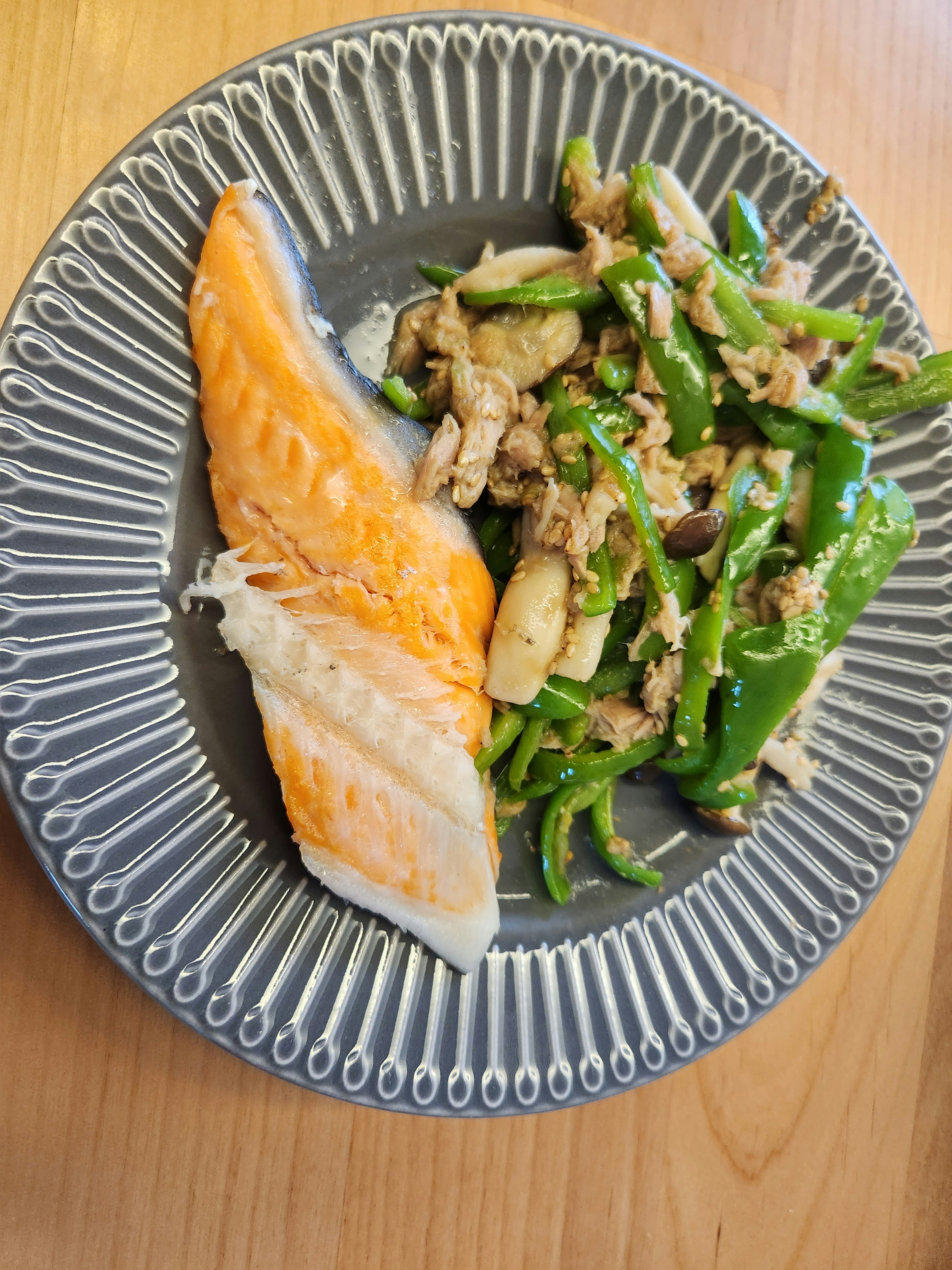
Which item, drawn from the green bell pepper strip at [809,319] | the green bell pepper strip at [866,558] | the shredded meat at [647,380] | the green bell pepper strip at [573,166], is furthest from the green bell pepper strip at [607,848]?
the green bell pepper strip at [573,166]

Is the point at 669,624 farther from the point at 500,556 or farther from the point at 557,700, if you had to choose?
the point at 500,556

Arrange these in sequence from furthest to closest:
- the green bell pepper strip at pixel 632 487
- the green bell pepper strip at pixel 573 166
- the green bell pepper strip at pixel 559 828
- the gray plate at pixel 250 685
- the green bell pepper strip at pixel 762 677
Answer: the green bell pepper strip at pixel 559 828 < the green bell pepper strip at pixel 573 166 < the green bell pepper strip at pixel 762 677 < the green bell pepper strip at pixel 632 487 < the gray plate at pixel 250 685

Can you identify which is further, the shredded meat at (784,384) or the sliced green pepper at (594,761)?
the sliced green pepper at (594,761)

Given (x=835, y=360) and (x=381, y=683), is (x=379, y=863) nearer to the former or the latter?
(x=381, y=683)

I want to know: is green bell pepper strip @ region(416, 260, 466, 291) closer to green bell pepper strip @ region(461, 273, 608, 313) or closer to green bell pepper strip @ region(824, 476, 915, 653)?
green bell pepper strip @ region(461, 273, 608, 313)

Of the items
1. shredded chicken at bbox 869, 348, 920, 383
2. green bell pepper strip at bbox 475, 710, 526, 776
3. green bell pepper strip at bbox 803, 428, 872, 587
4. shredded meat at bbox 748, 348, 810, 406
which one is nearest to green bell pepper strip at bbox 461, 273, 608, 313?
shredded meat at bbox 748, 348, 810, 406

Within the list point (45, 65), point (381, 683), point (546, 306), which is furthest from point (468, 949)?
point (45, 65)

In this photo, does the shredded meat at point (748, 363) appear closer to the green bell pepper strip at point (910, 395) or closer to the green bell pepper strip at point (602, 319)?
the green bell pepper strip at point (602, 319)
